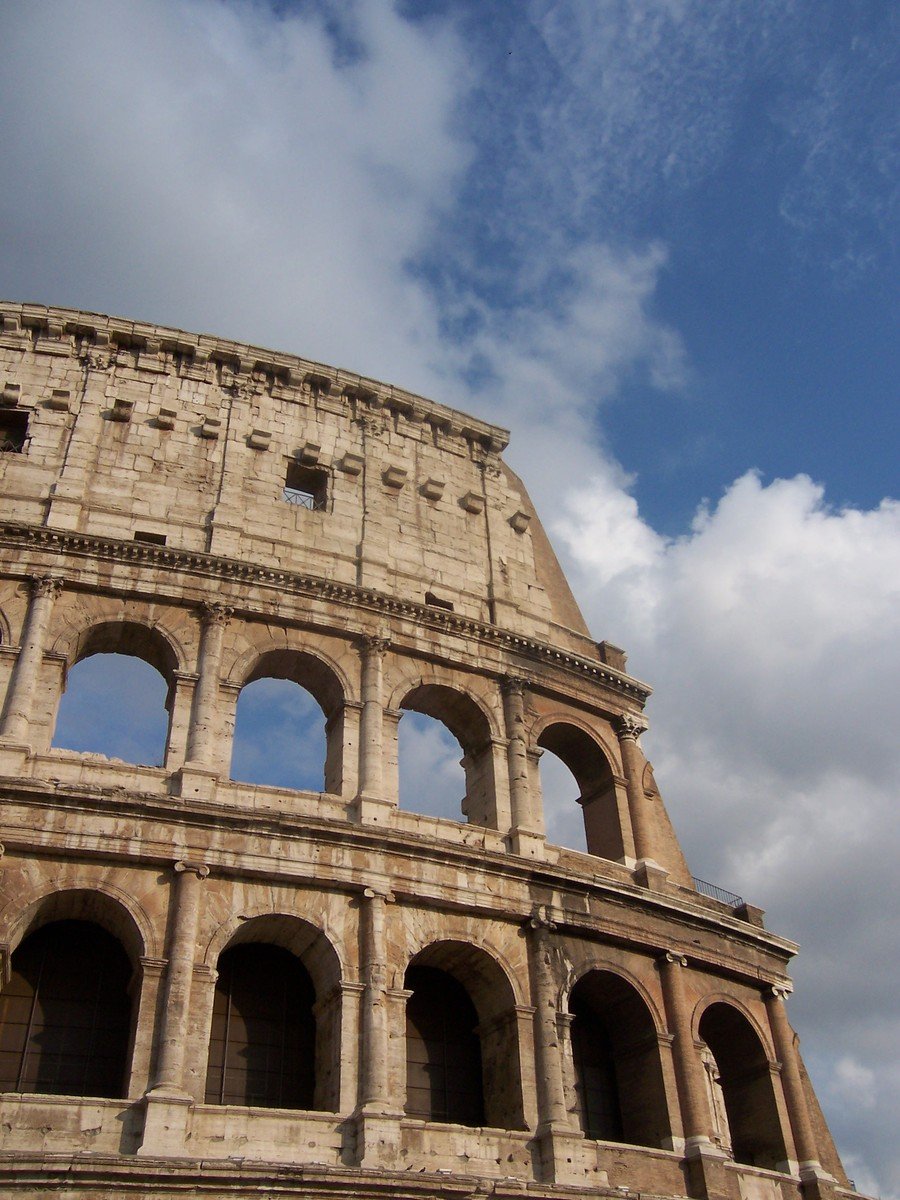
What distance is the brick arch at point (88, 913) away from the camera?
15.6 m

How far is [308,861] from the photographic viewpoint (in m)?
17.1

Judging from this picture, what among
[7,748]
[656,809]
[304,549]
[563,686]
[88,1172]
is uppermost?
[304,549]

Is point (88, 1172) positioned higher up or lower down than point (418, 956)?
lower down

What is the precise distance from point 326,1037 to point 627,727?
870cm

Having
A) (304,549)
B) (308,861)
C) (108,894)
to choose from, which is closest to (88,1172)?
(108,894)

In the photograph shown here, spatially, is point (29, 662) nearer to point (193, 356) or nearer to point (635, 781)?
point (193, 356)

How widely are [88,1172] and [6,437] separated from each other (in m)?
13.1

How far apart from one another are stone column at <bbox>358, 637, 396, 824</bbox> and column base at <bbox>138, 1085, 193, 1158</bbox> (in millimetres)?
4884

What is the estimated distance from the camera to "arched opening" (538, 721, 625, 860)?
21.5 m

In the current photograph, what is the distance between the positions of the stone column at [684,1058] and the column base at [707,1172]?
0.07 meters

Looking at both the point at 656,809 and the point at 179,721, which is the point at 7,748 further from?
the point at 656,809

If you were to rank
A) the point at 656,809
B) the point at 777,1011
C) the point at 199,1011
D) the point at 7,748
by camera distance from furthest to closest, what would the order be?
the point at 656,809 < the point at 777,1011 < the point at 7,748 < the point at 199,1011

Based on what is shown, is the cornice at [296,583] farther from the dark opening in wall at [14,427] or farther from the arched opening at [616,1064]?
the arched opening at [616,1064]

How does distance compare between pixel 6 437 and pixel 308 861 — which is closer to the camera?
pixel 308 861
